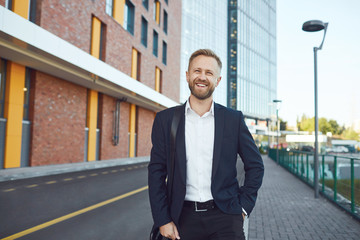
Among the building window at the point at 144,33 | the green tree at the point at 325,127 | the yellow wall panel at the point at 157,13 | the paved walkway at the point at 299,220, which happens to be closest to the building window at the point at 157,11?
the yellow wall panel at the point at 157,13

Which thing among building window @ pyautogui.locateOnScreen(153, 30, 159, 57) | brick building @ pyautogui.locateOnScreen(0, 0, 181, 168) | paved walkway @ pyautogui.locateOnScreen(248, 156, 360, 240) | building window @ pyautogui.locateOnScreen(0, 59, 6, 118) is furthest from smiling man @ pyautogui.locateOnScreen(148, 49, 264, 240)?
building window @ pyautogui.locateOnScreen(153, 30, 159, 57)

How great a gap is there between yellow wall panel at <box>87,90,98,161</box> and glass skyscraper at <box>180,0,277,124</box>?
3436 centimetres

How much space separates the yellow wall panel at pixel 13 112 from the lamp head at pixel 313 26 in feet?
38.5

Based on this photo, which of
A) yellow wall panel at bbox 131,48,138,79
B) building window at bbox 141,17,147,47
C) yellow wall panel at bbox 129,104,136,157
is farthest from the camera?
building window at bbox 141,17,147,47

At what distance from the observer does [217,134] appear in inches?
75.0

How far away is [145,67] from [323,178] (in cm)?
2036

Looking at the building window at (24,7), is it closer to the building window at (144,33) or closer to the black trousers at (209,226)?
the black trousers at (209,226)

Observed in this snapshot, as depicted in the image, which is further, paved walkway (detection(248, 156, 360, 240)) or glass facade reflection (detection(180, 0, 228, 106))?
glass facade reflection (detection(180, 0, 228, 106))

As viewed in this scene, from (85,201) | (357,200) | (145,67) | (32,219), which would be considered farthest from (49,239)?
(145,67)

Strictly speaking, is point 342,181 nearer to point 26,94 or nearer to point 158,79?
point 26,94

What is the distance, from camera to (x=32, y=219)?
507 centimetres

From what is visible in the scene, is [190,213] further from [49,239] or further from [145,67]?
[145,67]

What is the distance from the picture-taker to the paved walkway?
15.3 ft

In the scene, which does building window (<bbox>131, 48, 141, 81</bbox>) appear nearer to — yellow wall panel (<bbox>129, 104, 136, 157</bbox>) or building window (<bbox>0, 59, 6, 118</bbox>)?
yellow wall panel (<bbox>129, 104, 136, 157</bbox>)
